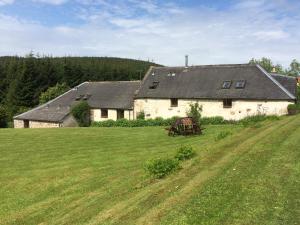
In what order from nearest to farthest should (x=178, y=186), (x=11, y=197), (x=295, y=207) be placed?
(x=295, y=207) → (x=178, y=186) → (x=11, y=197)

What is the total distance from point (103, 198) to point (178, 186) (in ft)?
7.24

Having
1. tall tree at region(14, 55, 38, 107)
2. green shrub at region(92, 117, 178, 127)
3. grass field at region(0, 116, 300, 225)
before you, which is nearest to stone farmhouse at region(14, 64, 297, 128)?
green shrub at region(92, 117, 178, 127)

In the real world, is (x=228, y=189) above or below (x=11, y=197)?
above

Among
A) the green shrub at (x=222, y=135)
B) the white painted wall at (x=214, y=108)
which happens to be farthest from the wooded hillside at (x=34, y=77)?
the green shrub at (x=222, y=135)

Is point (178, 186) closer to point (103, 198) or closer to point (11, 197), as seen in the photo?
point (103, 198)

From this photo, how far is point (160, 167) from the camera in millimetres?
12031

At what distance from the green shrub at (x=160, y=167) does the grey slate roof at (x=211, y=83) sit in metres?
23.5

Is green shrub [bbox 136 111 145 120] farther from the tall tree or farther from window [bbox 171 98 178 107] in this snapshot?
the tall tree

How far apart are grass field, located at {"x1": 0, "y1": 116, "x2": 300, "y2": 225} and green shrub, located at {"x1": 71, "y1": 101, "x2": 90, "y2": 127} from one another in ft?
72.7

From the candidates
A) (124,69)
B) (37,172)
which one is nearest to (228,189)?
(37,172)

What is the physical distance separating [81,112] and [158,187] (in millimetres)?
32596

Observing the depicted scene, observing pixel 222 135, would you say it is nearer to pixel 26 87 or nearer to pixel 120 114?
pixel 120 114

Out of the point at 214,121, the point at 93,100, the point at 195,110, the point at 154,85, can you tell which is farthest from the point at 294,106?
the point at 93,100

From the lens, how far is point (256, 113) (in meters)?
34.5
